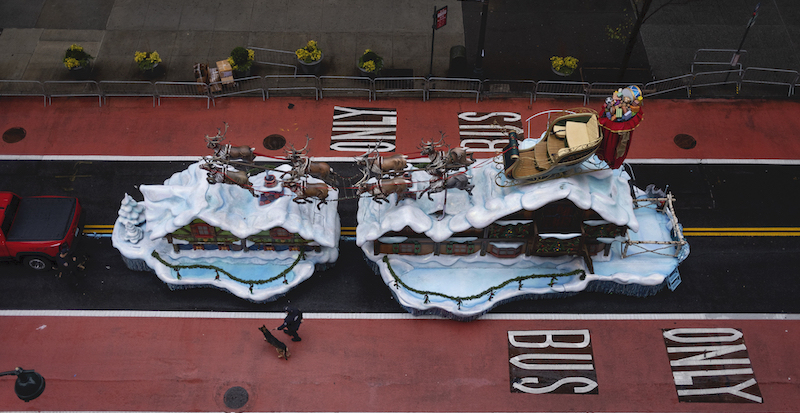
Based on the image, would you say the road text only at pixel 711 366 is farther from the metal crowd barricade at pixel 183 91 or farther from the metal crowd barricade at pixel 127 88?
the metal crowd barricade at pixel 127 88

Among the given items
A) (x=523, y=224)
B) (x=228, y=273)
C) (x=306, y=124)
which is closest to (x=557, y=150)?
(x=523, y=224)

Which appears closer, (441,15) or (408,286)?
(408,286)

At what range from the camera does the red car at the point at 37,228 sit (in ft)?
74.9

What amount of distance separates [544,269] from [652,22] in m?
16.9

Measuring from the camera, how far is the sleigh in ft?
66.5

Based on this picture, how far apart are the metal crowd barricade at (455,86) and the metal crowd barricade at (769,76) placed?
11.6m

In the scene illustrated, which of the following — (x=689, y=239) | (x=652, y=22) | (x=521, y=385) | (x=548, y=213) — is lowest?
(x=521, y=385)

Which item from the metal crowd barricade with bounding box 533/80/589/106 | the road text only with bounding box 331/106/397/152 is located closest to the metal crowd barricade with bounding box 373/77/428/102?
the road text only with bounding box 331/106/397/152

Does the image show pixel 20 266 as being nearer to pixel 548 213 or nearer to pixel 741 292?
pixel 548 213

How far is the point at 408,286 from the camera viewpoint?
22531 millimetres

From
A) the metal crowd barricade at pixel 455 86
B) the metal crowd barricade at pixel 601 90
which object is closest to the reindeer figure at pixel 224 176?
the metal crowd barricade at pixel 455 86

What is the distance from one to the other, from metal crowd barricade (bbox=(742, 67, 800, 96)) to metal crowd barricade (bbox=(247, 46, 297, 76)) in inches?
780

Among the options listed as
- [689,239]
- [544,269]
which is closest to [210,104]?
[544,269]

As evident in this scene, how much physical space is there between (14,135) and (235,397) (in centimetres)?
1559
